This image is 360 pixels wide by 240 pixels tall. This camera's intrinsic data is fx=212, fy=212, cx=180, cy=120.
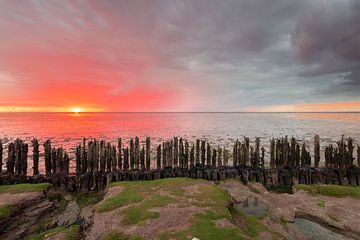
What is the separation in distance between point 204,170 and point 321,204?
6979 millimetres

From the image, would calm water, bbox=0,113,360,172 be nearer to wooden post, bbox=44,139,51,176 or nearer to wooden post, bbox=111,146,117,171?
wooden post, bbox=44,139,51,176

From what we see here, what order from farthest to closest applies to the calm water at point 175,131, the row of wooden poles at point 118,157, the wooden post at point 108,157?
the calm water at point 175,131
the wooden post at point 108,157
the row of wooden poles at point 118,157

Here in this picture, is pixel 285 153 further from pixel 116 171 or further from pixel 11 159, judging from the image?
pixel 11 159

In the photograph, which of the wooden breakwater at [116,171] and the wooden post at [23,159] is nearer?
the wooden breakwater at [116,171]

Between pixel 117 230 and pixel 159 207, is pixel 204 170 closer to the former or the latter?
pixel 159 207

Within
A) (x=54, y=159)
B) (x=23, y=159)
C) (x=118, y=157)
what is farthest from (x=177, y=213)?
(x=23, y=159)

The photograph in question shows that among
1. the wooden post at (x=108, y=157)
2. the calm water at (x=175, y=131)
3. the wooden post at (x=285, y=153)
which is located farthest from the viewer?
the calm water at (x=175, y=131)

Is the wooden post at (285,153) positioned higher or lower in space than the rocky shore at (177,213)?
higher

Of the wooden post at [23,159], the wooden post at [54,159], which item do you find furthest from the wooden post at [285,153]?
the wooden post at [23,159]

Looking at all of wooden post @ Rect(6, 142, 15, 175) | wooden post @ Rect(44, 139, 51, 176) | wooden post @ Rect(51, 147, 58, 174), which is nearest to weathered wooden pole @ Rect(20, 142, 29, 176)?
wooden post @ Rect(6, 142, 15, 175)

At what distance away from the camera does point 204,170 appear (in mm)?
15109

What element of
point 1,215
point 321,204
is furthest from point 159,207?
point 321,204

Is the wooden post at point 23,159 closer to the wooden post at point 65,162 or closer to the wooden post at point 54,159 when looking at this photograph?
the wooden post at point 54,159

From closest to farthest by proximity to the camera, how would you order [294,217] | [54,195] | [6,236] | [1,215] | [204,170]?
[6,236] → [1,215] → [294,217] → [54,195] → [204,170]
